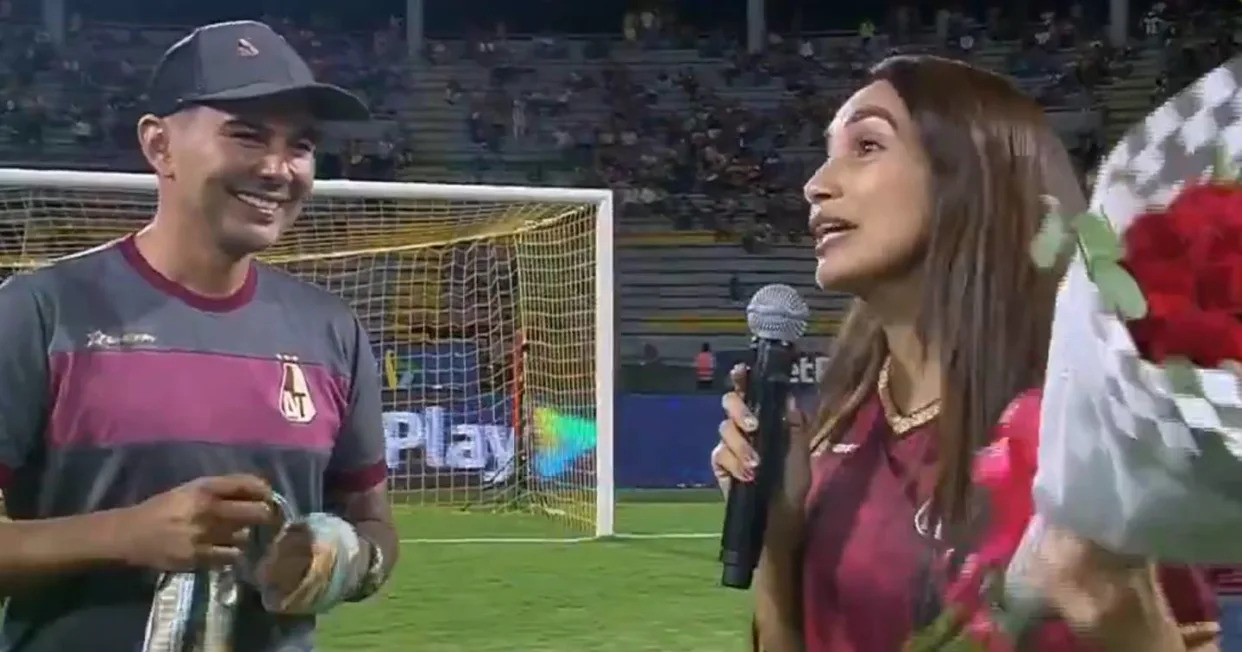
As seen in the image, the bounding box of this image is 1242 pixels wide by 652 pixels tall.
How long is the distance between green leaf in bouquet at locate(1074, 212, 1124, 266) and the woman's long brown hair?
33.7 inches

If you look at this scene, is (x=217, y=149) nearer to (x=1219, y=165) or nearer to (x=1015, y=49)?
(x=1219, y=165)

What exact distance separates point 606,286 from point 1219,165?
9.46 m

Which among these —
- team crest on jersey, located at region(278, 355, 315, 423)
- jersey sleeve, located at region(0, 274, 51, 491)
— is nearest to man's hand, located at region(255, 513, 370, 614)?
team crest on jersey, located at region(278, 355, 315, 423)

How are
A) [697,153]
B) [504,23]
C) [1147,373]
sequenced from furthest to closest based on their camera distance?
1. [504,23]
2. [697,153]
3. [1147,373]

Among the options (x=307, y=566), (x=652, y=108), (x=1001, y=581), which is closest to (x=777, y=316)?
(x=307, y=566)

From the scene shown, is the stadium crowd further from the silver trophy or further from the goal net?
the silver trophy

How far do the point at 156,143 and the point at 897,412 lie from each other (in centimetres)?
95

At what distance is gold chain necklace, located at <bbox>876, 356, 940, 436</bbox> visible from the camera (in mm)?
1745

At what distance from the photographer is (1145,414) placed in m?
0.72

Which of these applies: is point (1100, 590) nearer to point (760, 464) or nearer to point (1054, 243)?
point (1054, 243)

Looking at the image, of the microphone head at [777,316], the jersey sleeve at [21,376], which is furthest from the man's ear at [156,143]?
the microphone head at [777,316]

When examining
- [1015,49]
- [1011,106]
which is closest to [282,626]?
[1011,106]

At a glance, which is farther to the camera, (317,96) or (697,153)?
(697,153)

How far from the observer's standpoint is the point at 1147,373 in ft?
2.38
